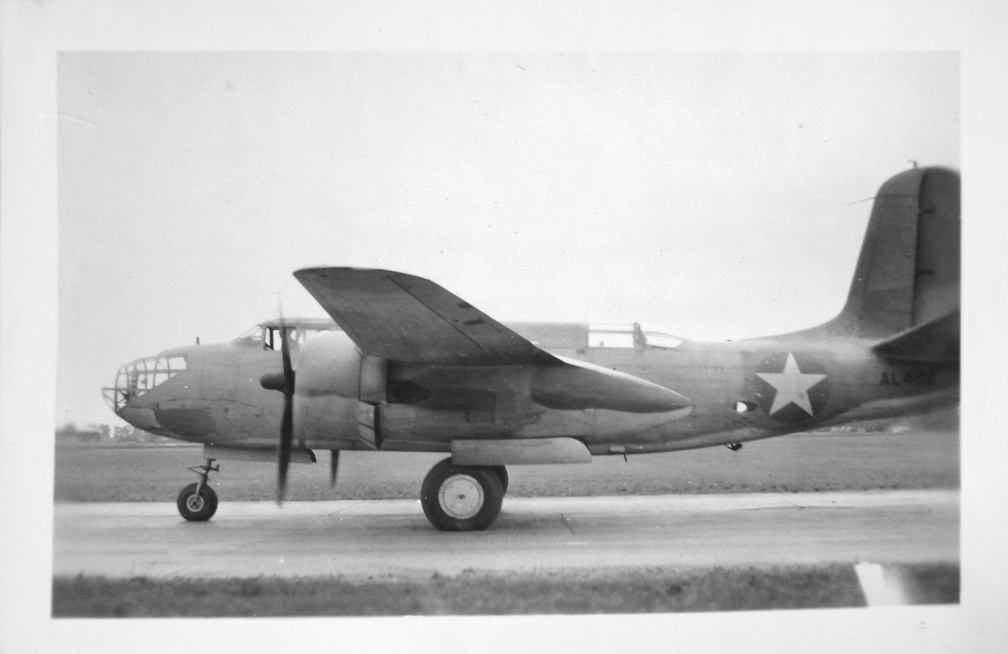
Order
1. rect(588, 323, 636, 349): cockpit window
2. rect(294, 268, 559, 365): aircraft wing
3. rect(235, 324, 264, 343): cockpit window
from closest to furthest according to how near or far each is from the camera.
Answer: rect(294, 268, 559, 365): aircraft wing < rect(588, 323, 636, 349): cockpit window < rect(235, 324, 264, 343): cockpit window

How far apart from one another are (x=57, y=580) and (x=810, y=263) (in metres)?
7.11

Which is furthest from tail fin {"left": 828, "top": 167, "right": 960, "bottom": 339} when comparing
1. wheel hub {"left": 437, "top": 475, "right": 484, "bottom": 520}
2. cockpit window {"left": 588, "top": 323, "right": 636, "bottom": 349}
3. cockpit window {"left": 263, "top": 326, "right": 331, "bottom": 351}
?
cockpit window {"left": 263, "top": 326, "right": 331, "bottom": 351}

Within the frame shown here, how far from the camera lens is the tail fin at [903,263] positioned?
22.9 ft

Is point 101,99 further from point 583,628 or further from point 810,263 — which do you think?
point 810,263

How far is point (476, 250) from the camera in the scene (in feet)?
22.2

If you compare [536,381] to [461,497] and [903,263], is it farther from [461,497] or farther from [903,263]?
[903,263]

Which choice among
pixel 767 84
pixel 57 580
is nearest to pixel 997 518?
pixel 767 84

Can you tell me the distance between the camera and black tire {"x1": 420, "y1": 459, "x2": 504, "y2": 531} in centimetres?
724

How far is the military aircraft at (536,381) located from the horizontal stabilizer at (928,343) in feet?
0.06

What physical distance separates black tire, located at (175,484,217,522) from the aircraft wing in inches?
104

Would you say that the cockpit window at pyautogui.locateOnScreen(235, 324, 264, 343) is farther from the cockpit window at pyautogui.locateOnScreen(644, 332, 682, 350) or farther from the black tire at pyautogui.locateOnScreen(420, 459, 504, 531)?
the cockpit window at pyautogui.locateOnScreen(644, 332, 682, 350)

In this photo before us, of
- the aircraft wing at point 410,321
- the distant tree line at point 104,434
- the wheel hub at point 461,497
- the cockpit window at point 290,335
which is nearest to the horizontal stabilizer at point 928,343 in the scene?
the aircraft wing at point 410,321

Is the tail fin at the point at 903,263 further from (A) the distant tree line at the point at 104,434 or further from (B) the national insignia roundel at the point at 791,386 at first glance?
(A) the distant tree line at the point at 104,434

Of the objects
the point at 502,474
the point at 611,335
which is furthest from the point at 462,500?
the point at 611,335
